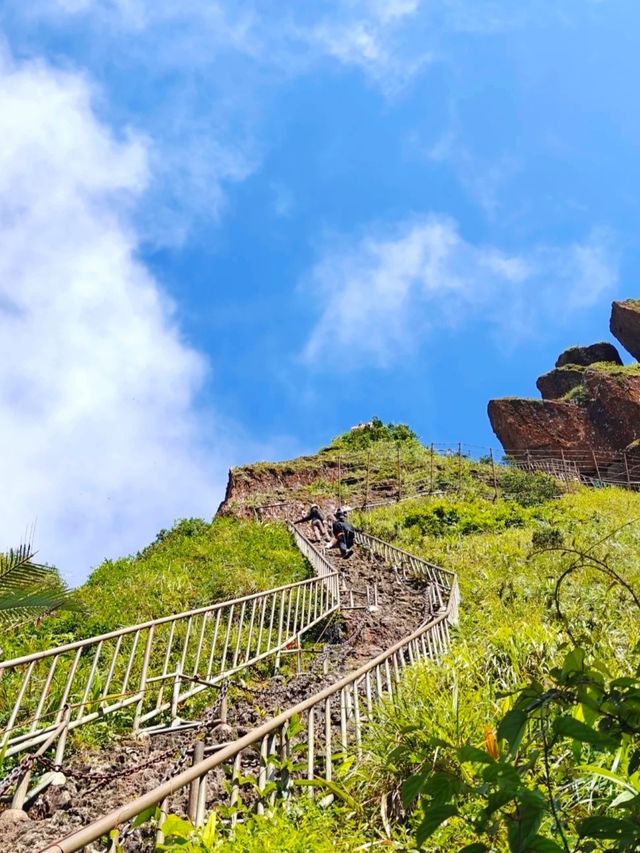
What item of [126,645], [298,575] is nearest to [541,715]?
[126,645]

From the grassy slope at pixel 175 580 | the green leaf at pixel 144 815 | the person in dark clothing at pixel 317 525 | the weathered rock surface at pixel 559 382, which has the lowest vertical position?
the green leaf at pixel 144 815

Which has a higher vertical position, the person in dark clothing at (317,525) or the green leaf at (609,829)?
the person in dark clothing at (317,525)

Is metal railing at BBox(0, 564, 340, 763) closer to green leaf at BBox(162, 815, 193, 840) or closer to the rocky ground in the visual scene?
the rocky ground

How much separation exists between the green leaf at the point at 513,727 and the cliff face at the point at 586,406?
136ft

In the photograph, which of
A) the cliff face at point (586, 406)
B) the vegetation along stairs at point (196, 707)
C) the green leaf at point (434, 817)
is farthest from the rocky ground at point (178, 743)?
the cliff face at point (586, 406)

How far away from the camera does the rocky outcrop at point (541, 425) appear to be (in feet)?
136

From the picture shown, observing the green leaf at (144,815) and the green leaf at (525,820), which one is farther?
the green leaf at (144,815)

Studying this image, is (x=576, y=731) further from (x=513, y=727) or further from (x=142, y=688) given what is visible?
(x=142, y=688)

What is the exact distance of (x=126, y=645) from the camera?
31.5ft

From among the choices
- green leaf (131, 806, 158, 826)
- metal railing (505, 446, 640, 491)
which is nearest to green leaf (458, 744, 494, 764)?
green leaf (131, 806, 158, 826)

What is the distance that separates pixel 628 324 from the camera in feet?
151

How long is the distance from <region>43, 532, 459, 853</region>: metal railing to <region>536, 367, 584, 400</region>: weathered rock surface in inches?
1707

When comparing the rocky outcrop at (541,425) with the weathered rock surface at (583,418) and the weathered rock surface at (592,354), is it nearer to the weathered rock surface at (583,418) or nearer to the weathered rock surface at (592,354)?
the weathered rock surface at (583,418)

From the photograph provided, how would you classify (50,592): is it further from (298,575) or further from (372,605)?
(298,575)
